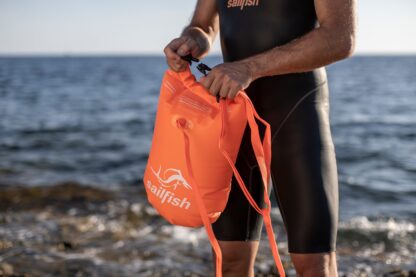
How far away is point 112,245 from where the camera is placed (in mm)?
6215

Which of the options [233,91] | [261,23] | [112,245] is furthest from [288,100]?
[112,245]

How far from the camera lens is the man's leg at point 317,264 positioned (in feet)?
7.68

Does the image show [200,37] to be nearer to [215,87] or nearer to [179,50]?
[179,50]

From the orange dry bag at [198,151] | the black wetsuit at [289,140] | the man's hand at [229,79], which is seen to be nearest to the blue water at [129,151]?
the black wetsuit at [289,140]

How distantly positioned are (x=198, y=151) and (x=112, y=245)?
430 centimetres

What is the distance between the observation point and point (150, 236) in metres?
6.73

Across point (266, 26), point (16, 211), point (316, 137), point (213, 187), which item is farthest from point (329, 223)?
point (16, 211)

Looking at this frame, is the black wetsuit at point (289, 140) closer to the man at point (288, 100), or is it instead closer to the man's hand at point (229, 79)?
the man at point (288, 100)

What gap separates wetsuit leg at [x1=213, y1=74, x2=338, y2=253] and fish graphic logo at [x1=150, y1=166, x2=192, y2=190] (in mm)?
480

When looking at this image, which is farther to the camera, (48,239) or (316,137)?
(48,239)

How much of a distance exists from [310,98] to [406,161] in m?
12.0

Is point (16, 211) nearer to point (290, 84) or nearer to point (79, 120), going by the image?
point (290, 84)

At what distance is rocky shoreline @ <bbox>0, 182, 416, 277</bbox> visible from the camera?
5.32 meters

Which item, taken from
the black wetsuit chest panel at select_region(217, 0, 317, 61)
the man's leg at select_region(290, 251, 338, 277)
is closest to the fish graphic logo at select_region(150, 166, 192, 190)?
the man's leg at select_region(290, 251, 338, 277)
